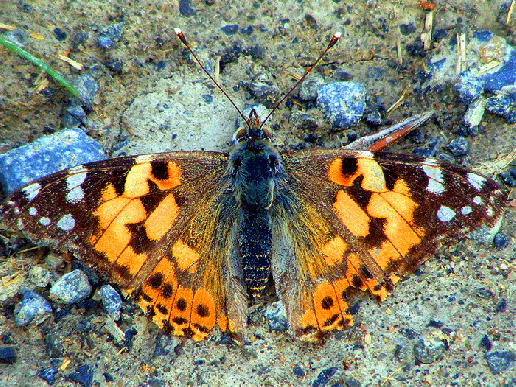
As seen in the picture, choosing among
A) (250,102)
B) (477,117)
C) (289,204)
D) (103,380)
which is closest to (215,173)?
(289,204)

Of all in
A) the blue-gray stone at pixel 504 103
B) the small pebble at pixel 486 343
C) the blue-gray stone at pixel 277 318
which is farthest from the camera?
the blue-gray stone at pixel 504 103

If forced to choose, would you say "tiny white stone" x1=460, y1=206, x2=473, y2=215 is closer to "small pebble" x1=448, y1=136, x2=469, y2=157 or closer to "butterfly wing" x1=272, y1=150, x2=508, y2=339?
"butterfly wing" x1=272, y1=150, x2=508, y2=339

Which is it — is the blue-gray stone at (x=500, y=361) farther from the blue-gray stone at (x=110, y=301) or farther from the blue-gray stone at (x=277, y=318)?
the blue-gray stone at (x=110, y=301)

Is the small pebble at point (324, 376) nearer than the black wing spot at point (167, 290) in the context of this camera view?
Yes

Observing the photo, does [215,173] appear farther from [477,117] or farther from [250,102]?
[477,117]

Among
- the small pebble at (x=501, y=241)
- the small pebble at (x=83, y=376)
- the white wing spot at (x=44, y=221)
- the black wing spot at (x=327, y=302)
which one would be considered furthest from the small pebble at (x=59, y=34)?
the small pebble at (x=501, y=241)

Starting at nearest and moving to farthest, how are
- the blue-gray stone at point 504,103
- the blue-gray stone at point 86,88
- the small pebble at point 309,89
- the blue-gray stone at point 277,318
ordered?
the blue-gray stone at point 277,318 → the blue-gray stone at point 504,103 → the blue-gray stone at point 86,88 → the small pebble at point 309,89
